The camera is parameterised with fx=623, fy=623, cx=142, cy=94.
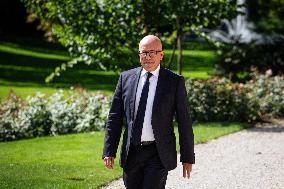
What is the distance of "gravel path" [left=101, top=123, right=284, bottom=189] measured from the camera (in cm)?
811

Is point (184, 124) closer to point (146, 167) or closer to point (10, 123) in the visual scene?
point (146, 167)

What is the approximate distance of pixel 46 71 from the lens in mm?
26094

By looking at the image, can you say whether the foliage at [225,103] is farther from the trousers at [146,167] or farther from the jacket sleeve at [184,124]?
the trousers at [146,167]

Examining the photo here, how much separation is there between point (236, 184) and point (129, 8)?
653cm

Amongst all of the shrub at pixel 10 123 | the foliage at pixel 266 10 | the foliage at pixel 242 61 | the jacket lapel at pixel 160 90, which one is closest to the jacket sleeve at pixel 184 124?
the jacket lapel at pixel 160 90

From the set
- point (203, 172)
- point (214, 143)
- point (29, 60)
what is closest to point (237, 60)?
point (214, 143)

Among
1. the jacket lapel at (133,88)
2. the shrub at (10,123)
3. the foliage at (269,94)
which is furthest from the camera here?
the foliage at (269,94)

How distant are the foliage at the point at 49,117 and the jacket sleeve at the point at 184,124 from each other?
853 centimetres

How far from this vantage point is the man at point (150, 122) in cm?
Result: 503

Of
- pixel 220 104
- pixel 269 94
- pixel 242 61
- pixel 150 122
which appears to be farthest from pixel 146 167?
pixel 242 61

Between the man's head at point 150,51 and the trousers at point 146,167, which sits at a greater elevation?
the man's head at point 150,51

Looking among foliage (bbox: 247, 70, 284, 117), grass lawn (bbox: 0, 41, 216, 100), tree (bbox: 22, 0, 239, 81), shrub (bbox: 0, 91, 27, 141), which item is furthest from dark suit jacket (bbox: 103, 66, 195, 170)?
grass lawn (bbox: 0, 41, 216, 100)

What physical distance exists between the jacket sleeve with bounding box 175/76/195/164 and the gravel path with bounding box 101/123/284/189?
2.76 m

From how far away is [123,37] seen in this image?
13.7 metres
